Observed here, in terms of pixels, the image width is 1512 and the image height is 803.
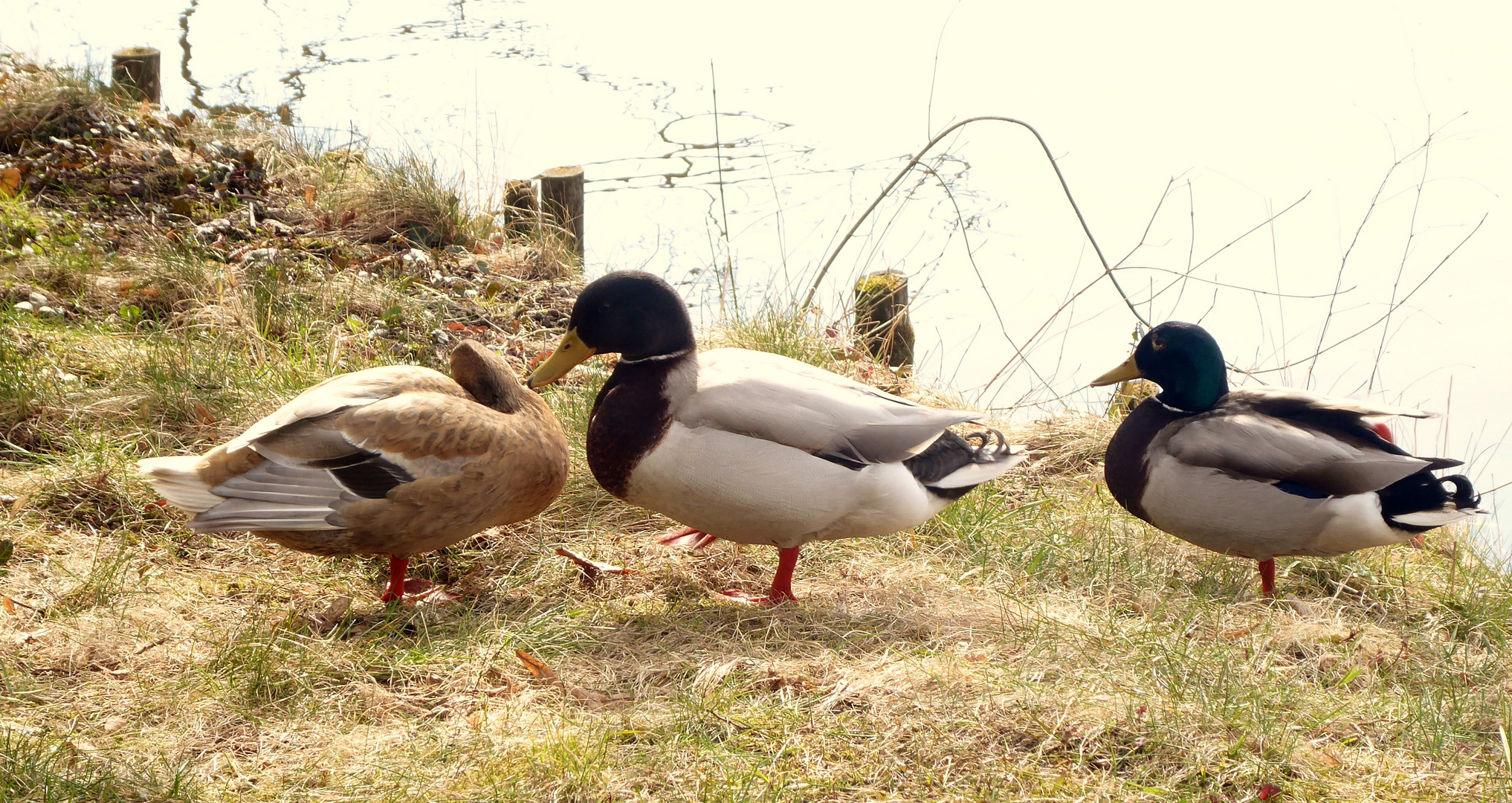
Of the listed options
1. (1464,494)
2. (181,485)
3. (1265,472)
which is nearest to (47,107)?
(181,485)

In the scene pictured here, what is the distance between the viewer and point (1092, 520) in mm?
3912

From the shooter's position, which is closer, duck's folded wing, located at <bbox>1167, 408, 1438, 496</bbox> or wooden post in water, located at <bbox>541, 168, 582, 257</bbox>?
duck's folded wing, located at <bbox>1167, 408, 1438, 496</bbox>

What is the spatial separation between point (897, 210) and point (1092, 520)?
2.39m

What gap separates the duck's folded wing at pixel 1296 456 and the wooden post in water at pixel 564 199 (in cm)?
416

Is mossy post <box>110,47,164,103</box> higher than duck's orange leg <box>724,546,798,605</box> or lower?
higher

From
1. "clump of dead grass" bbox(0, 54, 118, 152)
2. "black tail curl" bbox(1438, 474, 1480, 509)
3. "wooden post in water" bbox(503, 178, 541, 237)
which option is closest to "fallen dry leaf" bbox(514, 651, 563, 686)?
"black tail curl" bbox(1438, 474, 1480, 509)

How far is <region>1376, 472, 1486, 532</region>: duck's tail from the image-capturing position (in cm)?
338

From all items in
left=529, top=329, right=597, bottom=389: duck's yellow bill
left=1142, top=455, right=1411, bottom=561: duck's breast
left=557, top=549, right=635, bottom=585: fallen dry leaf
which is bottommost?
left=557, top=549, right=635, bottom=585: fallen dry leaf

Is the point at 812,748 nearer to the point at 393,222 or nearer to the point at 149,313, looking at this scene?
the point at 149,313

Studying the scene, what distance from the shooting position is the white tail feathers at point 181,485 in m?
2.82

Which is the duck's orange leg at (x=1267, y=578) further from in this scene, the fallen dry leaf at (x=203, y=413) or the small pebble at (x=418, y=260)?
the small pebble at (x=418, y=260)

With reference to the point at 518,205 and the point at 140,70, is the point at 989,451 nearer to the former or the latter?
the point at 518,205

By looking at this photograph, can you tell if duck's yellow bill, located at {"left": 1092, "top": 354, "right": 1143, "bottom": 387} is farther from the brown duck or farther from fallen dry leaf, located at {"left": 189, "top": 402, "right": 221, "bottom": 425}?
fallen dry leaf, located at {"left": 189, "top": 402, "right": 221, "bottom": 425}

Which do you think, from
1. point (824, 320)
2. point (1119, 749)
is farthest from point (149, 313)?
point (1119, 749)
